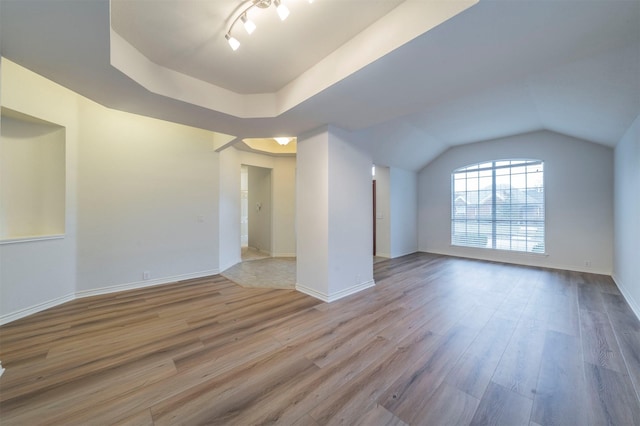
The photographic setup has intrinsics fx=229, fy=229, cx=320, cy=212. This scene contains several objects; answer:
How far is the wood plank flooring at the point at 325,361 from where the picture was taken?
1417 millimetres

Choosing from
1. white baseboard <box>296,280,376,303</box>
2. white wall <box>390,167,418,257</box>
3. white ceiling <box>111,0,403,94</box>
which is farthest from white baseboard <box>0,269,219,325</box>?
white wall <box>390,167,418,257</box>

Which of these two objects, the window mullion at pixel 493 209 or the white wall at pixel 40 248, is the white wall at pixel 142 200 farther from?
the window mullion at pixel 493 209

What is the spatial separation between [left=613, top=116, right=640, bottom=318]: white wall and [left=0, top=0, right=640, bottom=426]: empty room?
2.7 inches

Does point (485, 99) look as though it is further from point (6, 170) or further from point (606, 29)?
point (6, 170)

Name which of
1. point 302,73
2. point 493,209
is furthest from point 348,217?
point 493,209

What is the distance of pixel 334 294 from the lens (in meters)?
3.27

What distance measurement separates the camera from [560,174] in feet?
16.1

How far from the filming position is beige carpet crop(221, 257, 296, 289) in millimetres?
3950

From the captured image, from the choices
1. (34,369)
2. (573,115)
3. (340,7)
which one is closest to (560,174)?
(573,115)

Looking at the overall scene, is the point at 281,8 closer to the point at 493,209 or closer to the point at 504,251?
the point at 493,209

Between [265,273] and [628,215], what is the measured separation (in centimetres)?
568

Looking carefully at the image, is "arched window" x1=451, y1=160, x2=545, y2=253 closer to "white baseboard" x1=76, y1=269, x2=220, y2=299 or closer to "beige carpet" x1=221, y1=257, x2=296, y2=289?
"beige carpet" x1=221, y1=257, x2=296, y2=289

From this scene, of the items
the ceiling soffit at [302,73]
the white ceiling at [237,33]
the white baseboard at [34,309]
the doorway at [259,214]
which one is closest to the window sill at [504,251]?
the doorway at [259,214]

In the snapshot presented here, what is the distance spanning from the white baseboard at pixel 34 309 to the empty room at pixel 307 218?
0.02 metres
